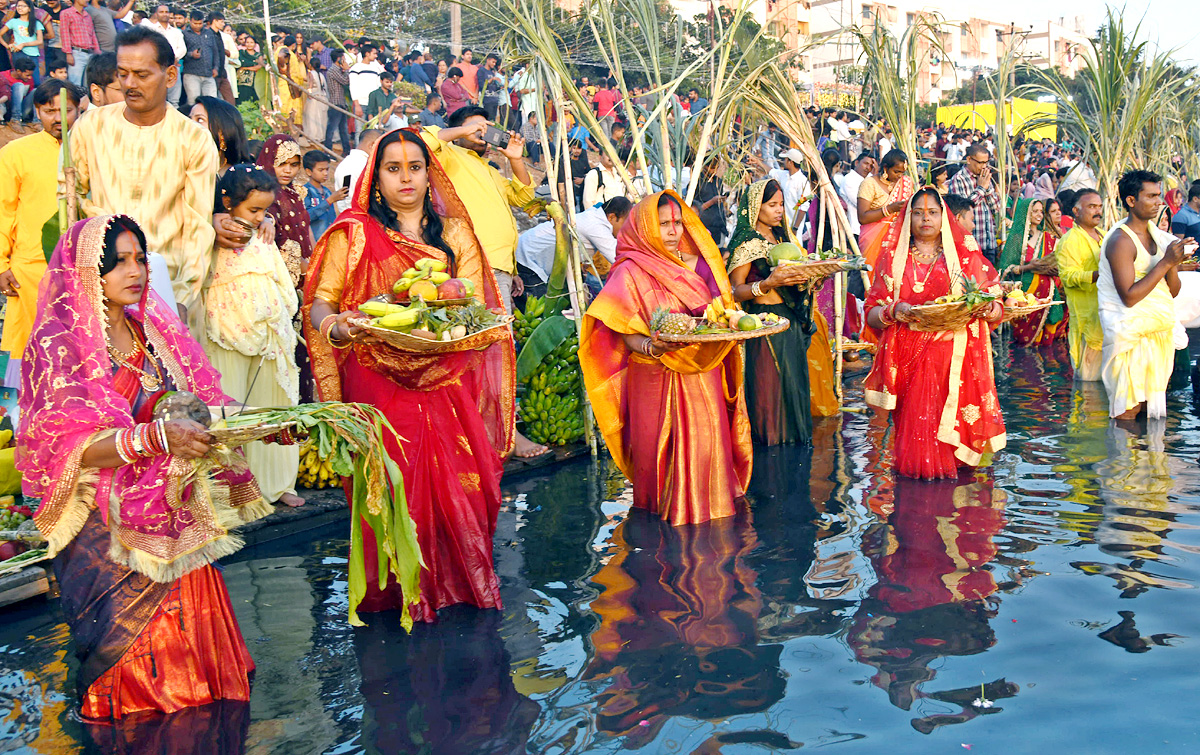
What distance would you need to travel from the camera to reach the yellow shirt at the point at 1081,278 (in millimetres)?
9180

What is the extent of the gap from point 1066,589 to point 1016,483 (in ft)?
6.06

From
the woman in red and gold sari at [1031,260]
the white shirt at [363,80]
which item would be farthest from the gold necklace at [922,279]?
the white shirt at [363,80]

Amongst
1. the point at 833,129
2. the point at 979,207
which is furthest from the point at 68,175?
the point at 833,129

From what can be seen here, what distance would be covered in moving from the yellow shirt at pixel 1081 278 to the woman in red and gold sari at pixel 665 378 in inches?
183

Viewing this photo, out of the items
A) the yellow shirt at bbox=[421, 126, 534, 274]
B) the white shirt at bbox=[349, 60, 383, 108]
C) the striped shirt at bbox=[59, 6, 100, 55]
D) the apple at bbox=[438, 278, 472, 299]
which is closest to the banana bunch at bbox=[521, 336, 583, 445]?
the yellow shirt at bbox=[421, 126, 534, 274]

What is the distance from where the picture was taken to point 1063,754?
3236mm

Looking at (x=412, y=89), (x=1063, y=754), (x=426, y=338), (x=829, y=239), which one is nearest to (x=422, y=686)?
(x=426, y=338)

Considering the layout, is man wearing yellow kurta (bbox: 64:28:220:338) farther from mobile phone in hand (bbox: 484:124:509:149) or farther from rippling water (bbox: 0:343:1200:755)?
mobile phone in hand (bbox: 484:124:509:149)

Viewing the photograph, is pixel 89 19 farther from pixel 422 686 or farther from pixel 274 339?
pixel 422 686

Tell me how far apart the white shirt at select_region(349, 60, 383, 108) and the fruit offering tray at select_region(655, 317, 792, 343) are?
968 centimetres

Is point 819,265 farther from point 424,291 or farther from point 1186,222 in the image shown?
point 1186,222

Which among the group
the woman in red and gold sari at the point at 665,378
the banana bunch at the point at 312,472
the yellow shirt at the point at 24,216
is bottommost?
the banana bunch at the point at 312,472

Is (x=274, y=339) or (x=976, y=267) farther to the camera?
(x=976, y=267)

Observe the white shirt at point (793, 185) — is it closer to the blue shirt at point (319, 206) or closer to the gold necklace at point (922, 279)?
the blue shirt at point (319, 206)
